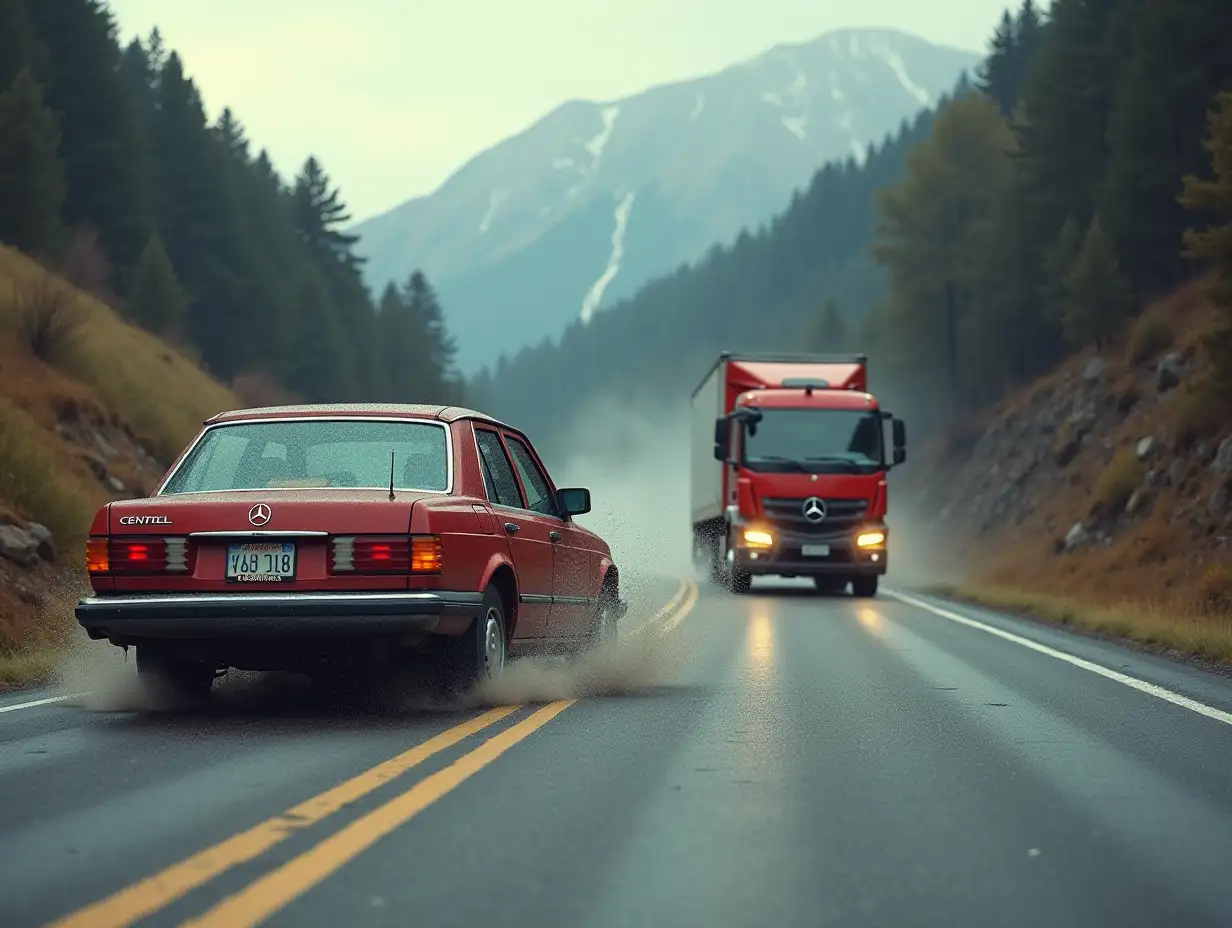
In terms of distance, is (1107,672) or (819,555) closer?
(1107,672)

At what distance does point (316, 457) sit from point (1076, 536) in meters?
27.5

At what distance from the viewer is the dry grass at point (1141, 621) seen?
15.2m

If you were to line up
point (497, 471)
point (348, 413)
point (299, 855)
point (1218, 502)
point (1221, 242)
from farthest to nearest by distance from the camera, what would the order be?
point (1218, 502)
point (1221, 242)
point (497, 471)
point (348, 413)
point (299, 855)

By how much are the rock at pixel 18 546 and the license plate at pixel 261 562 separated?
8.03 metres

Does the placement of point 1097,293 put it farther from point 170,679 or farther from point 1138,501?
point 170,679

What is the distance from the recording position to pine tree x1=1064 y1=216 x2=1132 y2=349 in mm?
45938

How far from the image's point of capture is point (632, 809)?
6.65 meters

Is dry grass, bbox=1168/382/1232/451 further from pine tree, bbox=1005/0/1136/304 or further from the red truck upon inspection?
pine tree, bbox=1005/0/1136/304

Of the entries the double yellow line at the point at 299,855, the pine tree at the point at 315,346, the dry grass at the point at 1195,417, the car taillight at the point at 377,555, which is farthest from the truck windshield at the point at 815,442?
the pine tree at the point at 315,346

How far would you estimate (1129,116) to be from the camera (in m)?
45.7

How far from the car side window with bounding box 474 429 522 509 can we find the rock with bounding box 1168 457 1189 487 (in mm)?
23371

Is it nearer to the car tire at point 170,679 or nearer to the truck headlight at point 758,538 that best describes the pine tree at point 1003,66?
the truck headlight at point 758,538

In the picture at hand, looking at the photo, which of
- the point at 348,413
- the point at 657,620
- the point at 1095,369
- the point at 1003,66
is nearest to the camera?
the point at 348,413

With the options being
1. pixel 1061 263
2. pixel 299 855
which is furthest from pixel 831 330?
pixel 299 855
